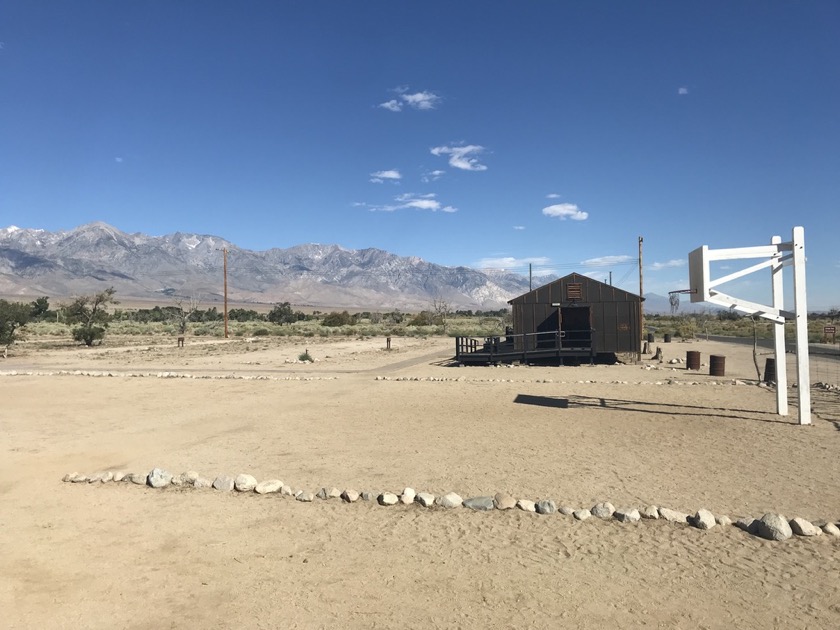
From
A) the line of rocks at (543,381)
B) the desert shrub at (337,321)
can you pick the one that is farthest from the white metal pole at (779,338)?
the desert shrub at (337,321)

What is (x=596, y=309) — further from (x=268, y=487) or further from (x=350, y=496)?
(x=268, y=487)

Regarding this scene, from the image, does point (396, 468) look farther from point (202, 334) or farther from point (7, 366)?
point (202, 334)

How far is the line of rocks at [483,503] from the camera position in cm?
566

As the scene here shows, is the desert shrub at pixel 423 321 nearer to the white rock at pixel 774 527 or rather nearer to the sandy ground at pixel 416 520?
the sandy ground at pixel 416 520

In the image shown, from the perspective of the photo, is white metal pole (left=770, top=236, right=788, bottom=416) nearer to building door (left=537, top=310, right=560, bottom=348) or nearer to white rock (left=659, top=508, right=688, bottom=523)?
white rock (left=659, top=508, right=688, bottom=523)

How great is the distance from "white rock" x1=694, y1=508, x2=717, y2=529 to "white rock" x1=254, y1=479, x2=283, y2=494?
14.8 ft

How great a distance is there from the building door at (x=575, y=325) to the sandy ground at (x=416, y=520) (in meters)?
11.8

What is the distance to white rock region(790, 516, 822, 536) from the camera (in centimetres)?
560

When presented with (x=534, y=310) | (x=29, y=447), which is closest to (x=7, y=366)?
(x=29, y=447)

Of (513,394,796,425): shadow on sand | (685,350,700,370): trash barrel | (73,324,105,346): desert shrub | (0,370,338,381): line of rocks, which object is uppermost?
(73,324,105,346): desert shrub

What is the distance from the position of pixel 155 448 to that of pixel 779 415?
11325mm

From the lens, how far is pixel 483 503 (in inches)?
256

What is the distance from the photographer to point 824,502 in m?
6.55

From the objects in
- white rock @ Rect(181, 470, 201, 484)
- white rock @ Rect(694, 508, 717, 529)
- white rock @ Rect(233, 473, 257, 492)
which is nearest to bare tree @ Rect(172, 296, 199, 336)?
white rock @ Rect(181, 470, 201, 484)
